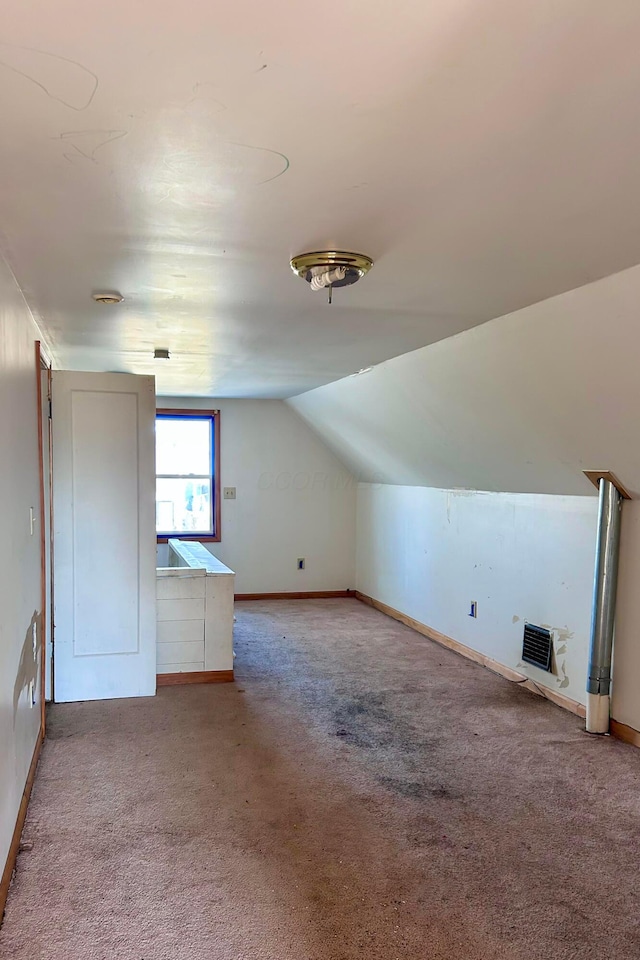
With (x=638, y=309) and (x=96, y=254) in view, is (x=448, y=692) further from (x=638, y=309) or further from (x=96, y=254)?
(x=96, y=254)

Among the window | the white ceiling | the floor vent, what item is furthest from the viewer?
the window

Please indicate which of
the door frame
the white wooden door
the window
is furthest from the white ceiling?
the window

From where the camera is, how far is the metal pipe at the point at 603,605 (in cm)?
336

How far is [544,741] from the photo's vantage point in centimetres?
334

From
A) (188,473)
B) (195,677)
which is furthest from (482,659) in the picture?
(188,473)

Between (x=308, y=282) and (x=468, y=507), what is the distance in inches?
110

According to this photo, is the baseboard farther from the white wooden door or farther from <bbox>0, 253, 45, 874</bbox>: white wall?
<bbox>0, 253, 45, 874</bbox>: white wall

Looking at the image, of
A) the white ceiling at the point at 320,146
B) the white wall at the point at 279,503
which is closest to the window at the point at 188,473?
the white wall at the point at 279,503

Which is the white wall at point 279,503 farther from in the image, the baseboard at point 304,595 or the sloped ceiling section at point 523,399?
the sloped ceiling section at point 523,399

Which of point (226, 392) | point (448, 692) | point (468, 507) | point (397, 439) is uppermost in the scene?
point (226, 392)

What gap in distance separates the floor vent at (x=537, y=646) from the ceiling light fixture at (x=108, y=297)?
295 centimetres

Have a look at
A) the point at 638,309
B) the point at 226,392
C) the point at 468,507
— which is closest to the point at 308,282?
the point at 638,309

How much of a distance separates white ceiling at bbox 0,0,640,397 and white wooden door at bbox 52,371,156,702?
1.13 meters

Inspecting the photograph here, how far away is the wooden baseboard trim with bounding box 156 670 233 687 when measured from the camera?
408cm
